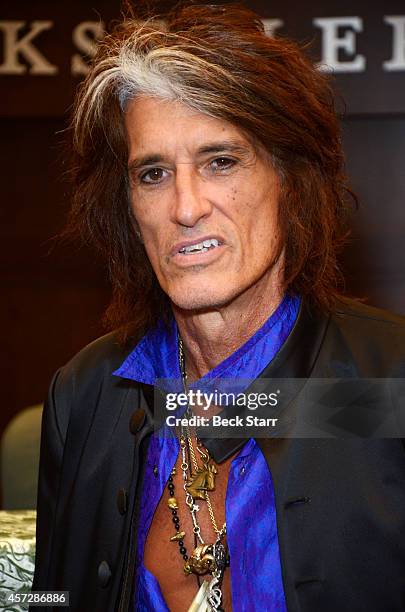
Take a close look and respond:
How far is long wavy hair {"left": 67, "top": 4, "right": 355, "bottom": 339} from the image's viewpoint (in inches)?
65.2

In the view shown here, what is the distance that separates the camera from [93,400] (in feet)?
6.31

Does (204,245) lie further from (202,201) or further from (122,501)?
(122,501)

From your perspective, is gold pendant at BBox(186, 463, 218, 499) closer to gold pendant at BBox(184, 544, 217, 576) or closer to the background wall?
gold pendant at BBox(184, 544, 217, 576)

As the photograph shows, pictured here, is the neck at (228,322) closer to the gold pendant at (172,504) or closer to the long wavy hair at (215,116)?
the long wavy hair at (215,116)

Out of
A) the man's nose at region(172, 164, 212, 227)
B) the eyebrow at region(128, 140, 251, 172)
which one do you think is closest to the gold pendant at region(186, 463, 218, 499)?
the man's nose at region(172, 164, 212, 227)

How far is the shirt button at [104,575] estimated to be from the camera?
67.9 inches

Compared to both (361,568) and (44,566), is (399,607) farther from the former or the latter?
(44,566)

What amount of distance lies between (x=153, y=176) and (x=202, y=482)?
21.6 inches

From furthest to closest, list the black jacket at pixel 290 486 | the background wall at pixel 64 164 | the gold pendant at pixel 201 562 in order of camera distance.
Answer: the background wall at pixel 64 164
the gold pendant at pixel 201 562
the black jacket at pixel 290 486

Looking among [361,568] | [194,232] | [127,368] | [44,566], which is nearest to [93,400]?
[127,368]

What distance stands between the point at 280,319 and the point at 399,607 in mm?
539

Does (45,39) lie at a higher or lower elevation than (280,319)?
higher

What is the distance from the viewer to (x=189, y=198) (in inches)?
64.8

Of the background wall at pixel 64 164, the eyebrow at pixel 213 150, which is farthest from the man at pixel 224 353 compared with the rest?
the background wall at pixel 64 164
